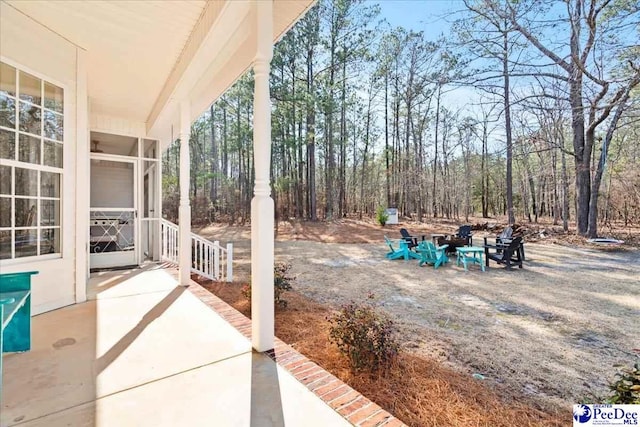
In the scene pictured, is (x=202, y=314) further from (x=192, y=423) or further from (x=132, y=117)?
(x=132, y=117)

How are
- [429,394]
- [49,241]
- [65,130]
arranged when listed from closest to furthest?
[429,394]
[49,241]
[65,130]

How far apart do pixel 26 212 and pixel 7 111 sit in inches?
41.6

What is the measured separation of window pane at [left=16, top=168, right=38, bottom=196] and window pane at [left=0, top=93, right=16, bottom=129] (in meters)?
0.47

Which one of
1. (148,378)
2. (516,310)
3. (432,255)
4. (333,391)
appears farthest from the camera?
(432,255)

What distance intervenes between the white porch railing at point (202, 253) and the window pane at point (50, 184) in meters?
2.24

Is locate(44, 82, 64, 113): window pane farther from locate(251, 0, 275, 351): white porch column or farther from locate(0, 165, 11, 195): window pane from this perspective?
locate(251, 0, 275, 351): white porch column

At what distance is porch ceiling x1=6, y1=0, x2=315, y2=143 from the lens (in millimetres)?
2721

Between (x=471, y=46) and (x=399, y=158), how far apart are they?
14.4 metres

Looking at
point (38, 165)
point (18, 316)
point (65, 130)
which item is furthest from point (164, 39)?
point (18, 316)

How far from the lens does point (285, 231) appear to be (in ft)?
50.9

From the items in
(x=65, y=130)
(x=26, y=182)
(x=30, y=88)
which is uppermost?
(x=30, y=88)

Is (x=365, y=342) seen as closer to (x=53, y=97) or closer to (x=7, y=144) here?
(x=7, y=144)

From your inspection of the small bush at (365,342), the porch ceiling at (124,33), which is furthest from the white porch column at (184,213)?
the small bush at (365,342)

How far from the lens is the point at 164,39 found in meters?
3.37
